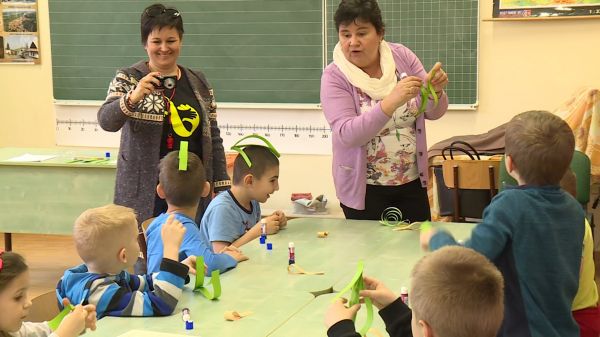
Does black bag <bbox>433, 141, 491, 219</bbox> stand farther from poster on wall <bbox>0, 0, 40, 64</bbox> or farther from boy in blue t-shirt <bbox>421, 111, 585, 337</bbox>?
poster on wall <bbox>0, 0, 40, 64</bbox>

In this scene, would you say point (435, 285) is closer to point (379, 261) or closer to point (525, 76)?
point (379, 261)

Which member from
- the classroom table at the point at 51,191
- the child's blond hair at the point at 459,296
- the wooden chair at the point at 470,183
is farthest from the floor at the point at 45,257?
the child's blond hair at the point at 459,296

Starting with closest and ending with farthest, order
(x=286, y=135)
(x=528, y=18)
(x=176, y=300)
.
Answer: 1. (x=176, y=300)
2. (x=528, y=18)
3. (x=286, y=135)

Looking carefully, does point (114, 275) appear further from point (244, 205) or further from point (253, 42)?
point (253, 42)

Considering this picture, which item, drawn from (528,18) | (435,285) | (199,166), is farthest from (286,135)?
(435,285)

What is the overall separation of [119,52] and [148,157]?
Result: 10.5 ft

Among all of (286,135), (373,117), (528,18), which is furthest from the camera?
(286,135)

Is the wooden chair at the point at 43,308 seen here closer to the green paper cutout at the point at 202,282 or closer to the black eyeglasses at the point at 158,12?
the green paper cutout at the point at 202,282

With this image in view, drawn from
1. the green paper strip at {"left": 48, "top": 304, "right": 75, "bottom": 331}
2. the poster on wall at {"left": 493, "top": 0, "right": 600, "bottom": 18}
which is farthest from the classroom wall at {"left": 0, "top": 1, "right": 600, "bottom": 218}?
the green paper strip at {"left": 48, "top": 304, "right": 75, "bottom": 331}

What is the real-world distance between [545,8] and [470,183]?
1.37 m

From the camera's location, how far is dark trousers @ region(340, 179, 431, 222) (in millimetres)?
3547

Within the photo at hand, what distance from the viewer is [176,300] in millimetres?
2404

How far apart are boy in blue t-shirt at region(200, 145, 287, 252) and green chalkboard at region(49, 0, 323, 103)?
8.92 ft

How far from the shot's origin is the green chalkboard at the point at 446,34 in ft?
18.7
